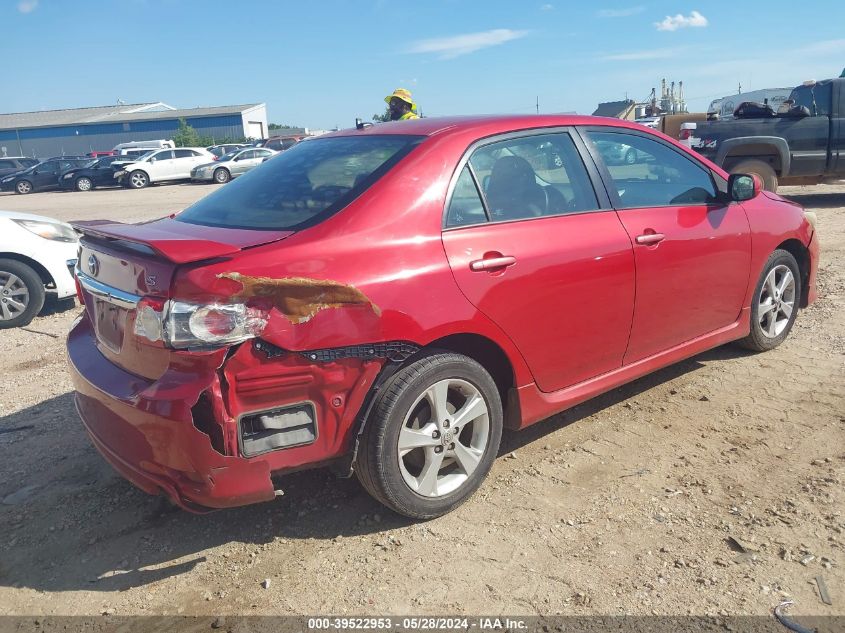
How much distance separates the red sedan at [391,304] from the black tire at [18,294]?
3.91 meters

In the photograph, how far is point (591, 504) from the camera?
→ 10.4 feet

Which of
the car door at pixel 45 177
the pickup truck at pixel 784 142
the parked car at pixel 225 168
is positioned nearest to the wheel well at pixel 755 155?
the pickup truck at pixel 784 142

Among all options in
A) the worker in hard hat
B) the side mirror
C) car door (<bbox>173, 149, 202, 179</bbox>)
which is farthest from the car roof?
car door (<bbox>173, 149, 202, 179</bbox>)

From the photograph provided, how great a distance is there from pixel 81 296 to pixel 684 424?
329 cm

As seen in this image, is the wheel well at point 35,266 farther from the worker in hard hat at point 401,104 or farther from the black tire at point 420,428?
the black tire at point 420,428

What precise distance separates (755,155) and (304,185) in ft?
32.8

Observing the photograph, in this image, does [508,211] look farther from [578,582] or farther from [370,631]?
[370,631]

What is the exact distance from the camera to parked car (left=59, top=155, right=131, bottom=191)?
2912 centimetres

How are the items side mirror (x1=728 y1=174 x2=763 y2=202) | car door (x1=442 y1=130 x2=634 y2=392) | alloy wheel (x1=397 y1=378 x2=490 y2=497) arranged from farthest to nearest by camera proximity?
1. side mirror (x1=728 y1=174 x2=763 y2=202)
2. car door (x1=442 y1=130 x2=634 y2=392)
3. alloy wheel (x1=397 y1=378 x2=490 y2=497)

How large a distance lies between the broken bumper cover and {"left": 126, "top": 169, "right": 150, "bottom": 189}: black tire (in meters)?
28.4

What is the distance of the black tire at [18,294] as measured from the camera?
665cm

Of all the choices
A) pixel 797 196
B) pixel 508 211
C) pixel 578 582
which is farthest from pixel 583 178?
pixel 797 196

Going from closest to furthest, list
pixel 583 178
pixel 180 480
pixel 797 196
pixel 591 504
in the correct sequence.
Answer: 1. pixel 180 480
2. pixel 591 504
3. pixel 583 178
4. pixel 797 196

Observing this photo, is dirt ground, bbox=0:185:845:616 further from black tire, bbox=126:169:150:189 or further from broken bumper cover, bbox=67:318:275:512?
black tire, bbox=126:169:150:189
